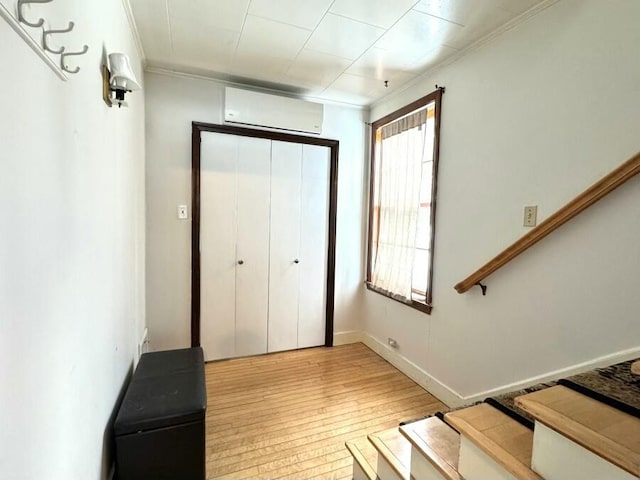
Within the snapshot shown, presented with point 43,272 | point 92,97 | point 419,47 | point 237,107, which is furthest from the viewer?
point 237,107

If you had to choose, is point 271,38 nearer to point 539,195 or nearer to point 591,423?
point 539,195

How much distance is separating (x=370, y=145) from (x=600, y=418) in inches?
110

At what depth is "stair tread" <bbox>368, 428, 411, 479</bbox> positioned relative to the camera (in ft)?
4.43

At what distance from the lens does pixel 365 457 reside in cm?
164

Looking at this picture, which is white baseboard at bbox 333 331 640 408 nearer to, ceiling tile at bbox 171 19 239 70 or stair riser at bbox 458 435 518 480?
stair riser at bbox 458 435 518 480

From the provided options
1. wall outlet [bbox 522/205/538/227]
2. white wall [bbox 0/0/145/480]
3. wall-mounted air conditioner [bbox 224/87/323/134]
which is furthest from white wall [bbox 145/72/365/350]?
wall outlet [bbox 522/205/538/227]

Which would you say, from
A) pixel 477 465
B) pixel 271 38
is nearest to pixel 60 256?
pixel 477 465

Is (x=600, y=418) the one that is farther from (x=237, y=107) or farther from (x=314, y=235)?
(x=237, y=107)

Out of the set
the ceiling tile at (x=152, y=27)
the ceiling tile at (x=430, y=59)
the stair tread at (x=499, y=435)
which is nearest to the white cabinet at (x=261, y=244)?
the ceiling tile at (x=152, y=27)

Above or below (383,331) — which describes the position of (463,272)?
above

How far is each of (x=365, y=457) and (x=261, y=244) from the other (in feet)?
6.10

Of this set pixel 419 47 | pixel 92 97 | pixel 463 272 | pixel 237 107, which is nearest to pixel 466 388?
pixel 463 272

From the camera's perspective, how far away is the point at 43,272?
794 millimetres

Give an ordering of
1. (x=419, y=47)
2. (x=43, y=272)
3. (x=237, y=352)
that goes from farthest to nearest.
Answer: (x=237, y=352) → (x=419, y=47) → (x=43, y=272)
